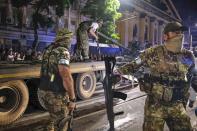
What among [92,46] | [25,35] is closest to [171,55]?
[92,46]

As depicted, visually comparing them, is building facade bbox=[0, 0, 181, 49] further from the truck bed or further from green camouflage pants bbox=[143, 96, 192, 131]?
green camouflage pants bbox=[143, 96, 192, 131]

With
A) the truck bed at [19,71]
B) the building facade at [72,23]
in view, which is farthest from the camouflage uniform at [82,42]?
the building facade at [72,23]

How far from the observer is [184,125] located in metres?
3.99

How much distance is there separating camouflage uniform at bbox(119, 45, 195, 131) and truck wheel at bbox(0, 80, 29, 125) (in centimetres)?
403

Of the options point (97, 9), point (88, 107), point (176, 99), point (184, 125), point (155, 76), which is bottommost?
point (88, 107)

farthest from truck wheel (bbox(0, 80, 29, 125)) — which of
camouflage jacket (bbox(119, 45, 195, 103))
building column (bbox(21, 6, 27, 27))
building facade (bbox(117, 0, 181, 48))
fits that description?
building facade (bbox(117, 0, 181, 48))

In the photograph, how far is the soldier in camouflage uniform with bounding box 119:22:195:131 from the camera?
13.1 feet

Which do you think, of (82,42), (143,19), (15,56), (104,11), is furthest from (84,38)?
(143,19)

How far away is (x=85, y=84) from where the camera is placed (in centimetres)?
1049

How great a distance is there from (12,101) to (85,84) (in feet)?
10.7

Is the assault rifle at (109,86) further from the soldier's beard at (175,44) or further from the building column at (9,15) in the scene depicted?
the building column at (9,15)

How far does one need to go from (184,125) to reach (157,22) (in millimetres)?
48222

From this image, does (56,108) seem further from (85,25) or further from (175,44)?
(85,25)

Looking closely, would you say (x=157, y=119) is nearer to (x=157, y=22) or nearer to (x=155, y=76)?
(x=155, y=76)
